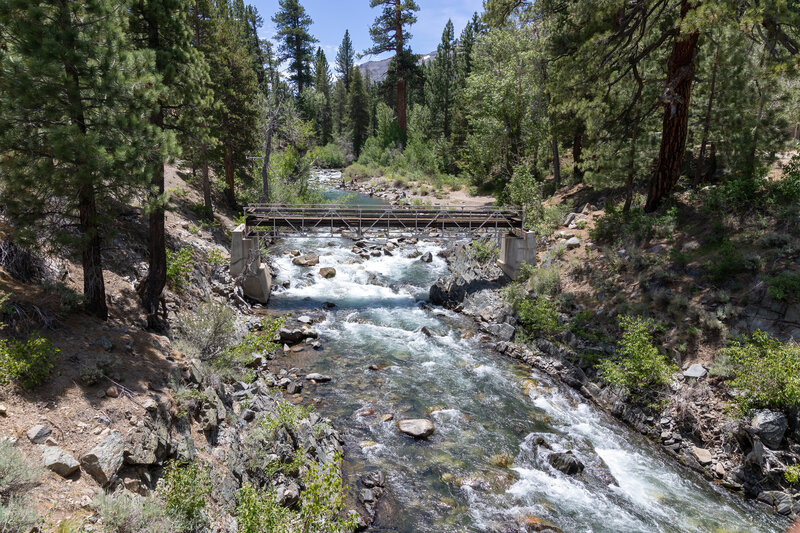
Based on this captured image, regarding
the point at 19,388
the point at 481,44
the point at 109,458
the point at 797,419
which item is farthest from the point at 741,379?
the point at 481,44

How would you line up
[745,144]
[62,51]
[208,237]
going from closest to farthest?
[62,51]
[745,144]
[208,237]

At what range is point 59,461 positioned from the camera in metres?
5.56

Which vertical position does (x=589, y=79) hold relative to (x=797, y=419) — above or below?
above

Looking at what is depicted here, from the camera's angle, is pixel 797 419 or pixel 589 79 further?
pixel 589 79

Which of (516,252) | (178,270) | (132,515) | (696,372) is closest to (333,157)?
(516,252)

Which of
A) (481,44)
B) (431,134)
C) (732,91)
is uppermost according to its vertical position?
(481,44)

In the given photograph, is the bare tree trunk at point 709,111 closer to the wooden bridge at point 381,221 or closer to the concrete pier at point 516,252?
the concrete pier at point 516,252

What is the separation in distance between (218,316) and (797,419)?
13268 mm

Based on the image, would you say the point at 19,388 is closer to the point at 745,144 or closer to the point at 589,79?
the point at 589,79

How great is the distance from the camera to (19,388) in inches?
255

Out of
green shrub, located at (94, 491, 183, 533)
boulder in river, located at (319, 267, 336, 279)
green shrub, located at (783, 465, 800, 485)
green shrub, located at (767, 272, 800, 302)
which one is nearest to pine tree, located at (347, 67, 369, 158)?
boulder in river, located at (319, 267, 336, 279)

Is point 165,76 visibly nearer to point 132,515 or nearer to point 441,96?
point 132,515

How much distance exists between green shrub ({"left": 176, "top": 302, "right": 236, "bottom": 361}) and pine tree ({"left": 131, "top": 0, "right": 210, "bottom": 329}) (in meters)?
0.72

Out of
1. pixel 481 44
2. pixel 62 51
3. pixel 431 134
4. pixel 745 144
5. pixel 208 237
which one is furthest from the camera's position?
pixel 431 134
